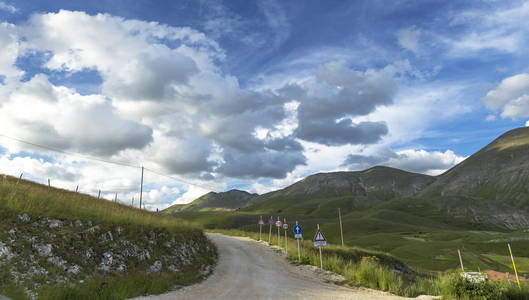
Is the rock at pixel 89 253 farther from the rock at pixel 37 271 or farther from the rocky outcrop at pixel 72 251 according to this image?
the rock at pixel 37 271

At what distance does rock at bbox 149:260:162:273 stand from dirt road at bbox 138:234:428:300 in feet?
8.11

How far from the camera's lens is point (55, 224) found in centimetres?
1630

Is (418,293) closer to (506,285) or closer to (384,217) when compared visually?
(506,285)

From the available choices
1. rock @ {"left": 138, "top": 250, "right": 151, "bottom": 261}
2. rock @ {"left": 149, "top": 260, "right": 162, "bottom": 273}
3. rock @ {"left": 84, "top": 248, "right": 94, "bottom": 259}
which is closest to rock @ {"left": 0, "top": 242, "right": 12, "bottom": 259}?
rock @ {"left": 84, "top": 248, "right": 94, "bottom": 259}

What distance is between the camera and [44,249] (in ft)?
46.8

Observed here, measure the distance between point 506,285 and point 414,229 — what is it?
144525 millimetres

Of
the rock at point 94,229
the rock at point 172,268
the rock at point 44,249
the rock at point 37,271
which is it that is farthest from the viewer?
the rock at point 172,268

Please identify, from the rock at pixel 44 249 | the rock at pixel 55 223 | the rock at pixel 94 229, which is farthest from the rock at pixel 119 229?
the rock at pixel 44 249

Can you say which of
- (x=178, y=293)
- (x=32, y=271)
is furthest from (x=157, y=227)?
(x=32, y=271)

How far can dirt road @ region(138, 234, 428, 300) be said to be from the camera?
14.8 meters

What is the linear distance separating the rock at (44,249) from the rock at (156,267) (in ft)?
16.7

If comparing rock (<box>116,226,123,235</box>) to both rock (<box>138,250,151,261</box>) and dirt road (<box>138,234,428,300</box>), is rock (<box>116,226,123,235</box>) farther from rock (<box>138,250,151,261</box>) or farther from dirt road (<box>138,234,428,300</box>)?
dirt road (<box>138,234,428,300</box>)

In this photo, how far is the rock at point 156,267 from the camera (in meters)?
17.8

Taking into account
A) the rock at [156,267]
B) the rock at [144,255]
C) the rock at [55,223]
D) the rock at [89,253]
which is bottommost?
the rock at [156,267]
